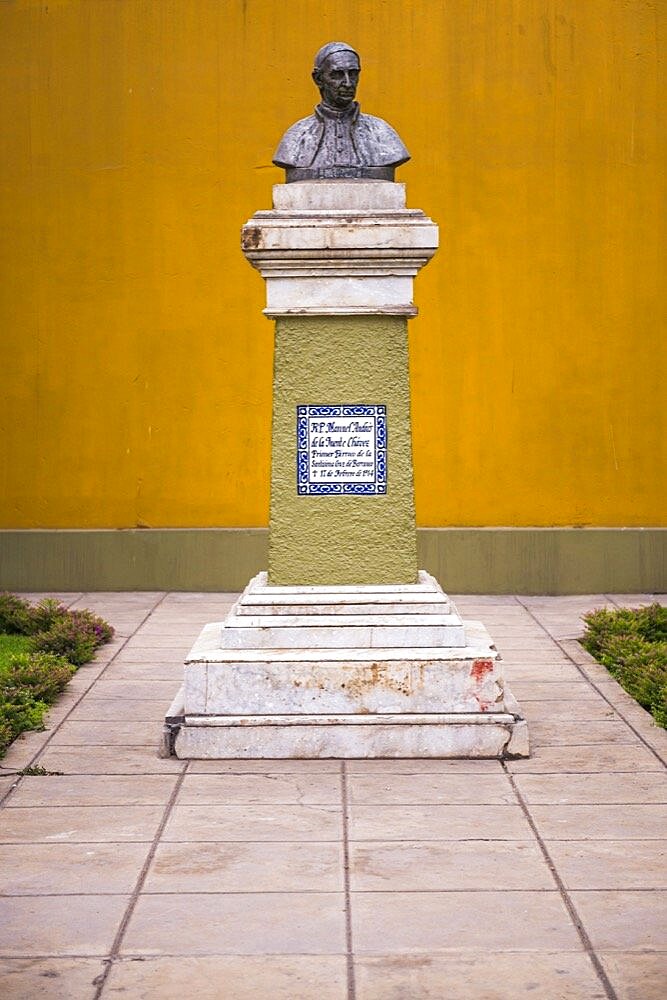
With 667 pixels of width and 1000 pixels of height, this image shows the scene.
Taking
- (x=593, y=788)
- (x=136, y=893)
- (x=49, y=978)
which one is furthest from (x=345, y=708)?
(x=49, y=978)

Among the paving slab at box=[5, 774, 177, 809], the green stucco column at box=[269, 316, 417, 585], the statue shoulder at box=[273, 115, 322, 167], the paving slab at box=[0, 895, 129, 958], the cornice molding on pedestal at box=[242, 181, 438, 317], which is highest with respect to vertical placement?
the statue shoulder at box=[273, 115, 322, 167]

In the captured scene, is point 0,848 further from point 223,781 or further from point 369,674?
point 369,674

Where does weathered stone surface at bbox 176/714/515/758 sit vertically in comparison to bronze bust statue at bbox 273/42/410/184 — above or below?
below

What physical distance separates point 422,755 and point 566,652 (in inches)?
98.1

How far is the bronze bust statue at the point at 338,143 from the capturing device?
6418mm

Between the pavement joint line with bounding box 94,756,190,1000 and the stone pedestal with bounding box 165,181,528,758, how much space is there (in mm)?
499

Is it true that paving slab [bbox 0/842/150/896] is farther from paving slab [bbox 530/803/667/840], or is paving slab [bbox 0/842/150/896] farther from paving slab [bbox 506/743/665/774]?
paving slab [bbox 506/743/665/774]

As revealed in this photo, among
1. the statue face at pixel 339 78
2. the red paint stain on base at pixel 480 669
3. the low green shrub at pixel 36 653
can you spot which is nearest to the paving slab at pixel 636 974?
the red paint stain on base at pixel 480 669

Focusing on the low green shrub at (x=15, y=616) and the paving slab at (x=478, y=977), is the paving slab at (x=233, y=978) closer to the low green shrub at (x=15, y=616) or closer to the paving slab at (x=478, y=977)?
the paving slab at (x=478, y=977)

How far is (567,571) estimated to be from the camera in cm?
1042

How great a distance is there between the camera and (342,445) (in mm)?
6387

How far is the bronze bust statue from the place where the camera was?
6.42 m

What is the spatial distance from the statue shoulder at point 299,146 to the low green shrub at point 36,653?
2665 mm

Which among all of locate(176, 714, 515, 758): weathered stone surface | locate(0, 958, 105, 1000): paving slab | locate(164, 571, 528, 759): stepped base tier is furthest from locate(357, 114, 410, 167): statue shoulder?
locate(0, 958, 105, 1000): paving slab
